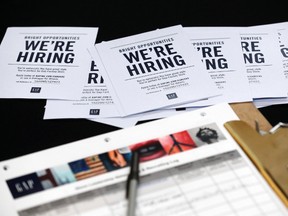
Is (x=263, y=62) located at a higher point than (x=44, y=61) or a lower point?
lower

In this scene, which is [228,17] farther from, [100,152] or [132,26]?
[100,152]

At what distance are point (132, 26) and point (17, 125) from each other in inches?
13.4

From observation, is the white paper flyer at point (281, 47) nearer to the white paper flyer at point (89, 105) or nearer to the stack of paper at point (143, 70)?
the stack of paper at point (143, 70)

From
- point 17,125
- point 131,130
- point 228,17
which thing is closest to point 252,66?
point 228,17

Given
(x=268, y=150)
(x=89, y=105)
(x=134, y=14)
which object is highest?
(x=134, y=14)

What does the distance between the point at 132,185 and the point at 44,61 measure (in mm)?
369

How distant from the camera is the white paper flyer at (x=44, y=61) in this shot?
69 centimetres

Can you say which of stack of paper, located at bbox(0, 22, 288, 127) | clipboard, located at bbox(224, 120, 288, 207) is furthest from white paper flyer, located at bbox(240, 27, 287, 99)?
clipboard, located at bbox(224, 120, 288, 207)

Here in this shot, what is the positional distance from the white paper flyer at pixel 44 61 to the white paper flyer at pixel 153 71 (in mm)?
56

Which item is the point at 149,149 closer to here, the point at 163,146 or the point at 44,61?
the point at 163,146

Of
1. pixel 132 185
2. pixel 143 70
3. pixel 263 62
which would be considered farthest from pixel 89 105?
pixel 263 62

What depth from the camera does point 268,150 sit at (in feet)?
1.70

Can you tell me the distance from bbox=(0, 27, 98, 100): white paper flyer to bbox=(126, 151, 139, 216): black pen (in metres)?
0.22

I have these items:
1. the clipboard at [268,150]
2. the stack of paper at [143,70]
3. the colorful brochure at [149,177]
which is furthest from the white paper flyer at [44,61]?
the clipboard at [268,150]
